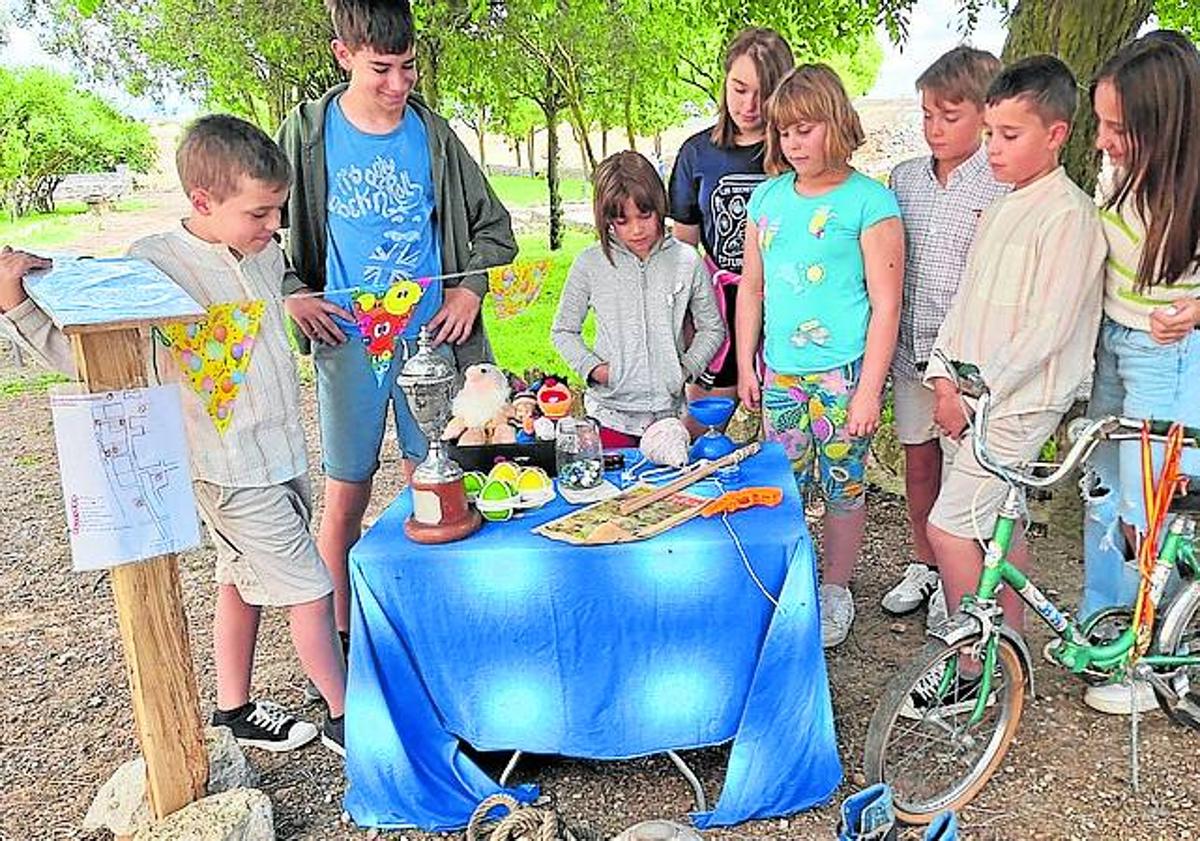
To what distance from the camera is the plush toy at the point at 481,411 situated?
8.96 feet

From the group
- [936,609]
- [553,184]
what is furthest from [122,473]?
[553,184]

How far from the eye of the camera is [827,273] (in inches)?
116

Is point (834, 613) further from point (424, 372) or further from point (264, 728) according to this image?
point (264, 728)

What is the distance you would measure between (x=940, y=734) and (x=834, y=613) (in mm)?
754

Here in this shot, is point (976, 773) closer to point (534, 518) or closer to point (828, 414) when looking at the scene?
point (828, 414)

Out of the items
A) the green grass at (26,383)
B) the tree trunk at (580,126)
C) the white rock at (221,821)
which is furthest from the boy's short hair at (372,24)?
the tree trunk at (580,126)

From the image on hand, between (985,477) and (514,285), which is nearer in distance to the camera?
(985,477)

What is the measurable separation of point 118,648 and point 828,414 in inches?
105

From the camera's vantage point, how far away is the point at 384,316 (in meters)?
2.99

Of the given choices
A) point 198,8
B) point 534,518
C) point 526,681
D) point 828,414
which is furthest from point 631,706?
point 198,8

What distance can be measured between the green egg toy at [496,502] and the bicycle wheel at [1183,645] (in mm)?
1653

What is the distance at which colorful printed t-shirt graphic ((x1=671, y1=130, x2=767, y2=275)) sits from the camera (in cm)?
337

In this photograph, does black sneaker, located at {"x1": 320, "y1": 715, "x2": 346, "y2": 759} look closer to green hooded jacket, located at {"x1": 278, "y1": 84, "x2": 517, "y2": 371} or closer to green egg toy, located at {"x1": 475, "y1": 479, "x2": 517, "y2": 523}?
green egg toy, located at {"x1": 475, "y1": 479, "x2": 517, "y2": 523}

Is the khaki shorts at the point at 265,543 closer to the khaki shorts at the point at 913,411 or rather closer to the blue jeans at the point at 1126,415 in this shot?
the khaki shorts at the point at 913,411
